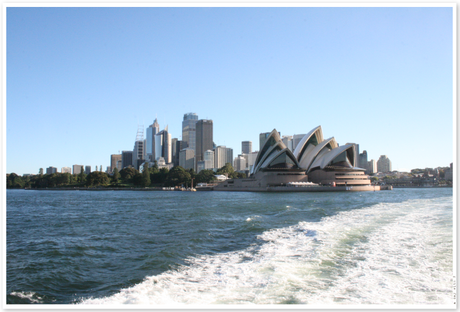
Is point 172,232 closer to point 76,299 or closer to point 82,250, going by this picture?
point 82,250

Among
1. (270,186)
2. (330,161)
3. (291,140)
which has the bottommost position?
(270,186)

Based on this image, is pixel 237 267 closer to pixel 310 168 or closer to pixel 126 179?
pixel 310 168

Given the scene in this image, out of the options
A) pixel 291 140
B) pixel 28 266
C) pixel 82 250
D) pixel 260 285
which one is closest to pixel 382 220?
pixel 260 285

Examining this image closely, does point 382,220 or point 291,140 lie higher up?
point 291,140

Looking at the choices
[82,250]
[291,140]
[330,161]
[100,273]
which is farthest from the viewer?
[291,140]

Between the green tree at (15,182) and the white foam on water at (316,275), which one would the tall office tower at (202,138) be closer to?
the green tree at (15,182)

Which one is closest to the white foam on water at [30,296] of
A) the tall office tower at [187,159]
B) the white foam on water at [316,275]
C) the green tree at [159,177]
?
the white foam on water at [316,275]

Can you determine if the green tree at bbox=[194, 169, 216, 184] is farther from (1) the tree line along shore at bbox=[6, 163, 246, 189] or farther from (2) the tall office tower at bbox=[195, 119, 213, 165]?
(2) the tall office tower at bbox=[195, 119, 213, 165]
